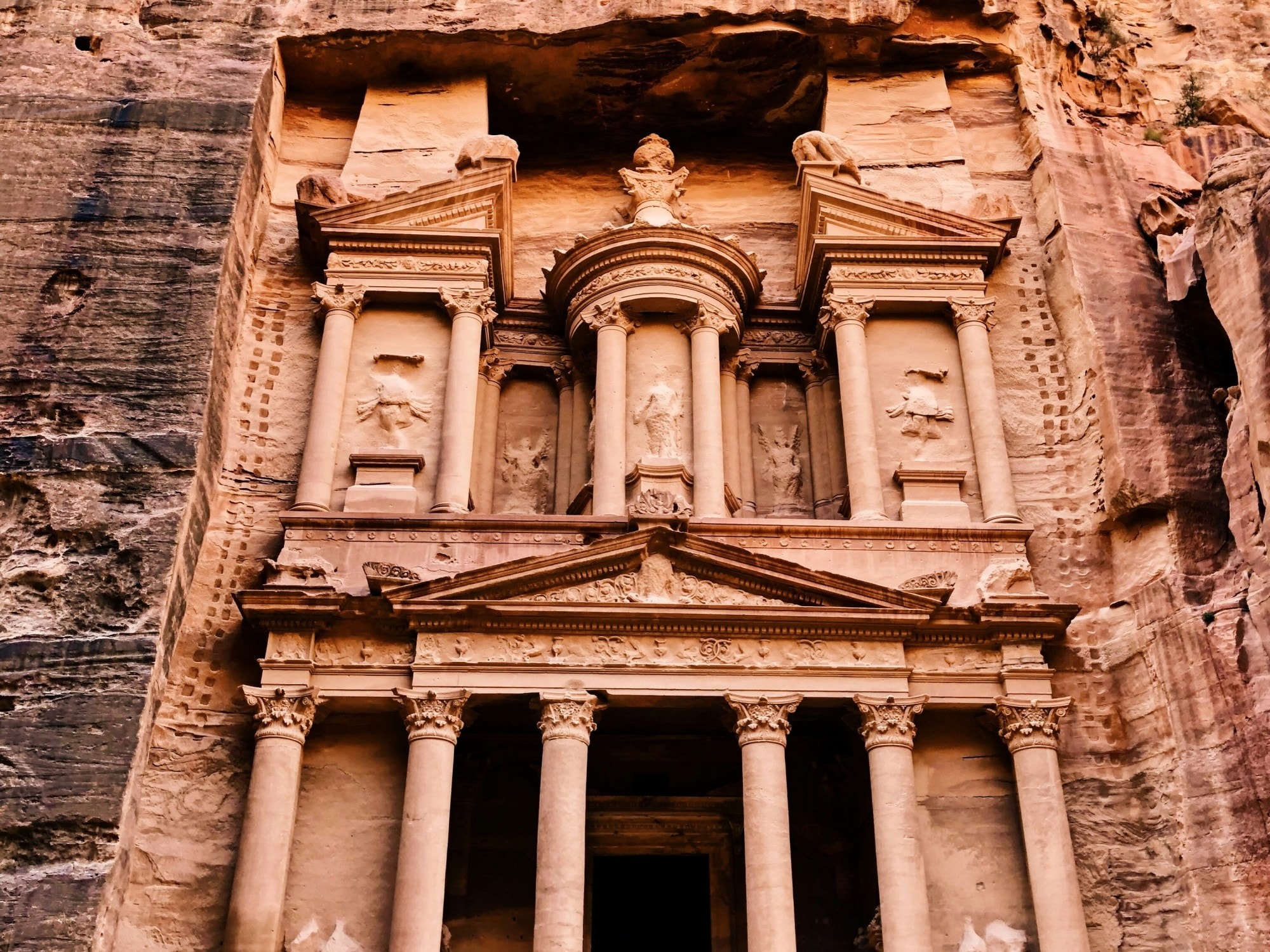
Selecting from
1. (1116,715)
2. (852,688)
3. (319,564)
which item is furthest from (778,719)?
(319,564)

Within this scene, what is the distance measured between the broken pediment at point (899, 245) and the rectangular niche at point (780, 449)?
4.81 ft

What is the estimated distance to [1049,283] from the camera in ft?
50.7

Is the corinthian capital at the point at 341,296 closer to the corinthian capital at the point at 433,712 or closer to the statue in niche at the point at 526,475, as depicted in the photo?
the statue in niche at the point at 526,475

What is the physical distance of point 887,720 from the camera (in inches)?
469

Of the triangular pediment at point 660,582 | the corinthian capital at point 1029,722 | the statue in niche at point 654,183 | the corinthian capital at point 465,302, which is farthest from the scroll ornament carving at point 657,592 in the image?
the statue in niche at point 654,183

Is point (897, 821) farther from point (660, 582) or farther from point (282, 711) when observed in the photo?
point (282, 711)

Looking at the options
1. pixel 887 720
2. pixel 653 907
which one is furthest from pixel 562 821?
pixel 653 907

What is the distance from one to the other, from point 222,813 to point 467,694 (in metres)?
2.47

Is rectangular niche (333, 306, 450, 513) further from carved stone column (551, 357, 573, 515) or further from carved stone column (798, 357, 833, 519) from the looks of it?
carved stone column (798, 357, 833, 519)

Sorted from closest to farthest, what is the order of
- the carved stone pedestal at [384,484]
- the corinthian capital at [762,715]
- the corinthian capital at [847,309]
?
1. the corinthian capital at [762,715]
2. the carved stone pedestal at [384,484]
3. the corinthian capital at [847,309]

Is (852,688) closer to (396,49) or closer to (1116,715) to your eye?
(1116,715)

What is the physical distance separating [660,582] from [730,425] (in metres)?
3.45

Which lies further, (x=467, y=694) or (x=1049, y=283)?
(x=1049, y=283)

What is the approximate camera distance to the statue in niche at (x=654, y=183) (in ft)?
52.1
